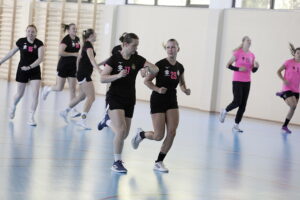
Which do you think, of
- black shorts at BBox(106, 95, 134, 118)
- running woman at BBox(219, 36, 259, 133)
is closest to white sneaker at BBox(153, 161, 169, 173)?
black shorts at BBox(106, 95, 134, 118)

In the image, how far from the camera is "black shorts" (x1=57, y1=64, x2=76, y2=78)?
11.7m

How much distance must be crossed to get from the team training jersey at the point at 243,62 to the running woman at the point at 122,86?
5.25m

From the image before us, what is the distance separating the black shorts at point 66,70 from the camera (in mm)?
11671

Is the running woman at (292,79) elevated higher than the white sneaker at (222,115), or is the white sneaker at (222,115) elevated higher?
the running woman at (292,79)

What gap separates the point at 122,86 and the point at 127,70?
202 mm

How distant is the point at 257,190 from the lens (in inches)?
269

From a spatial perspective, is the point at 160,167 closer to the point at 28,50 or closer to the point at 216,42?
the point at 28,50

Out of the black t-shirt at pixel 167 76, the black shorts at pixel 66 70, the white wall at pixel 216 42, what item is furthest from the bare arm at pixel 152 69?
the white wall at pixel 216 42

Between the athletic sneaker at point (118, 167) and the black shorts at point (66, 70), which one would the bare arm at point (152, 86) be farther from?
the black shorts at point (66, 70)

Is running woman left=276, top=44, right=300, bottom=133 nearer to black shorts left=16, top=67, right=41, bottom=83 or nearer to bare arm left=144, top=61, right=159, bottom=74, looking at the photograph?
black shorts left=16, top=67, right=41, bottom=83

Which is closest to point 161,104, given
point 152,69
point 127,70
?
point 152,69

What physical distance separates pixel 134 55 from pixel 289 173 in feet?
8.36

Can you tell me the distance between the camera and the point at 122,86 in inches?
287

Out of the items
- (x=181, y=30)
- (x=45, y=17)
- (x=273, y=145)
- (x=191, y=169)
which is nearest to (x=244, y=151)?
(x=273, y=145)
